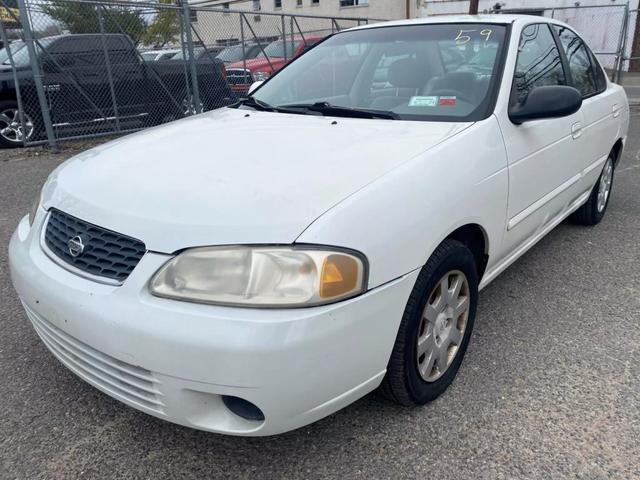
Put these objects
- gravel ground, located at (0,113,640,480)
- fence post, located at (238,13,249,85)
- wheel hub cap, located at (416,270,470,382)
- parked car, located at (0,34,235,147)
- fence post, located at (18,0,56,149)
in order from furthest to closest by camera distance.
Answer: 1. fence post, located at (238,13,249,85)
2. parked car, located at (0,34,235,147)
3. fence post, located at (18,0,56,149)
4. wheel hub cap, located at (416,270,470,382)
5. gravel ground, located at (0,113,640,480)

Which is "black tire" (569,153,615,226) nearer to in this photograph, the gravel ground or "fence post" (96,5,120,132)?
the gravel ground

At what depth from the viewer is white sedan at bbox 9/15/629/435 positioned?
1652 mm

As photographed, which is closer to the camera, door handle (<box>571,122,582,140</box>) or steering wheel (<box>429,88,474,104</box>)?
steering wheel (<box>429,88,474,104</box>)

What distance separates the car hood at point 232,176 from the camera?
174 cm

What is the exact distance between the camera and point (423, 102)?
2717mm

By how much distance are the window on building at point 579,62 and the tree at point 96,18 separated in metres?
6.61

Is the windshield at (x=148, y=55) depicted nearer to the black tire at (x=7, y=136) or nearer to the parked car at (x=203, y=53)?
the parked car at (x=203, y=53)

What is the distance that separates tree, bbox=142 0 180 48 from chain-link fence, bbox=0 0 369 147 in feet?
0.06

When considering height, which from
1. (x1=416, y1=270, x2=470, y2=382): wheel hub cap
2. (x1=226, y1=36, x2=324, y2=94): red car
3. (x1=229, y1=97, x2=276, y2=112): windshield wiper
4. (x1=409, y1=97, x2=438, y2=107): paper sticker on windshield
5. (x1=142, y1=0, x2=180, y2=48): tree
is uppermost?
(x1=142, y1=0, x2=180, y2=48): tree

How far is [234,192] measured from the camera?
6.12 ft

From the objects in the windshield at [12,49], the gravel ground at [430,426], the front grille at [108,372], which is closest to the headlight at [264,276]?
the front grille at [108,372]

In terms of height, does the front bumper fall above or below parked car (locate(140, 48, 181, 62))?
below

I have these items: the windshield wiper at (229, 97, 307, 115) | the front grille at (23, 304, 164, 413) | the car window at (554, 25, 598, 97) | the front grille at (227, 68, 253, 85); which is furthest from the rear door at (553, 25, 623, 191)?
the front grille at (227, 68, 253, 85)

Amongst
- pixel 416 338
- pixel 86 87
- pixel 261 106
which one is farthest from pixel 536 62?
pixel 86 87
